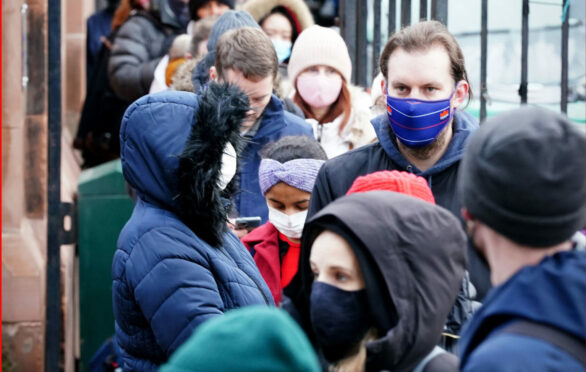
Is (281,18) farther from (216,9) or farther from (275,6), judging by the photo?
(216,9)

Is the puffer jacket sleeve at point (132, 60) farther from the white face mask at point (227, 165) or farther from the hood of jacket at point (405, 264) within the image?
the hood of jacket at point (405, 264)

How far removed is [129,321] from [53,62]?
3.09 meters

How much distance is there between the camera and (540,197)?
1957 mm

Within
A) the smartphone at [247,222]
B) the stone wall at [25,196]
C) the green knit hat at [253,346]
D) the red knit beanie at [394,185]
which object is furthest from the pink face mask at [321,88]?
the green knit hat at [253,346]

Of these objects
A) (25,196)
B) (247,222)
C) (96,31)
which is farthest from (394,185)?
(96,31)

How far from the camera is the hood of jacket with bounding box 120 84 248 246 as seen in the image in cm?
331

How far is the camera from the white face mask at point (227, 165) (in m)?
3.42

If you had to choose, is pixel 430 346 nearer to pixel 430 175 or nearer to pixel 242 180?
pixel 430 175

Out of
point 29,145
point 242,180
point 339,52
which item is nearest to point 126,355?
point 242,180

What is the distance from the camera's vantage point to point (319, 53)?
18.0ft

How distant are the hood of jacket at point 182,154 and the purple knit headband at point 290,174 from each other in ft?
2.41

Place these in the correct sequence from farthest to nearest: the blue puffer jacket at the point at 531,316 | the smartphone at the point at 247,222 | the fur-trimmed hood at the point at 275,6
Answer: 1. the fur-trimmed hood at the point at 275,6
2. the smartphone at the point at 247,222
3. the blue puffer jacket at the point at 531,316

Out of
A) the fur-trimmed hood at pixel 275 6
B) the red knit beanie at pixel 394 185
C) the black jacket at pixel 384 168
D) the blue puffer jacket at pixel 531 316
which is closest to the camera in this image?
A: the blue puffer jacket at pixel 531 316

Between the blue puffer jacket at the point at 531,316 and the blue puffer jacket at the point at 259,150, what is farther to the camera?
the blue puffer jacket at the point at 259,150
